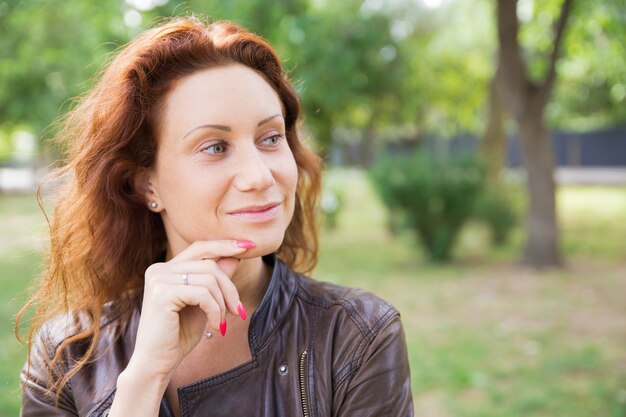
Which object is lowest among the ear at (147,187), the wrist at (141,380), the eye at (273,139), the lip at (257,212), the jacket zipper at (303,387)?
the jacket zipper at (303,387)

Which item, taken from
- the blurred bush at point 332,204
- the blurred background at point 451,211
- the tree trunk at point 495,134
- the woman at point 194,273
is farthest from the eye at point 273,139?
the tree trunk at point 495,134

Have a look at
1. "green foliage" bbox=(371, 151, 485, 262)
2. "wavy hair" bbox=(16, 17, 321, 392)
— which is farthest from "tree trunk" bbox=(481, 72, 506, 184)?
"wavy hair" bbox=(16, 17, 321, 392)

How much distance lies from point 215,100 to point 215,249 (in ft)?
1.24

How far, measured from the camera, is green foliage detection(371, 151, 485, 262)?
992 cm

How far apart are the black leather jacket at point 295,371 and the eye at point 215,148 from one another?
437mm

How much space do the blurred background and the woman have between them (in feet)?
1.40

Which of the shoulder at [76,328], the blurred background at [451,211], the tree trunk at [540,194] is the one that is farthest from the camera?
the tree trunk at [540,194]

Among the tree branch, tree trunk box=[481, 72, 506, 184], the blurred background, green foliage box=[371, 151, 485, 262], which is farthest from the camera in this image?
tree trunk box=[481, 72, 506, 184]

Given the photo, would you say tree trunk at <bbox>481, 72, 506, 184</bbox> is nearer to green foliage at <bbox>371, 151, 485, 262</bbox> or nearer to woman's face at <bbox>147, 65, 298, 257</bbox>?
green foliage at <bbox>371, 151, 485, 262</bbox>

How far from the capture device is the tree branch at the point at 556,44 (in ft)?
28.4

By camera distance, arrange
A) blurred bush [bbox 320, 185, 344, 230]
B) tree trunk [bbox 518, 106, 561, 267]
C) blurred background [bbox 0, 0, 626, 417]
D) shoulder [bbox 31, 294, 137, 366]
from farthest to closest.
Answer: blurred bush [bbox 320, 185, 344, 230], tree trunk [bbox 518, 106, 561, 267], blurred background [bbox 0, 0, 626, 417], shoulder [bbox 31, 294, 137, 366]

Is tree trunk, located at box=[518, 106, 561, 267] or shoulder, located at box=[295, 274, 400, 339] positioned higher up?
shoulder, located at box=[295, 274, 400, 339]

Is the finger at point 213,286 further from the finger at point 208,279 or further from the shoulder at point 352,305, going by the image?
the shoulder at point 352,305

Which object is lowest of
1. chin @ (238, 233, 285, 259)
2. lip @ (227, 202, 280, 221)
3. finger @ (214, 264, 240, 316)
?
finger @ (214, 264, 240, 316)
